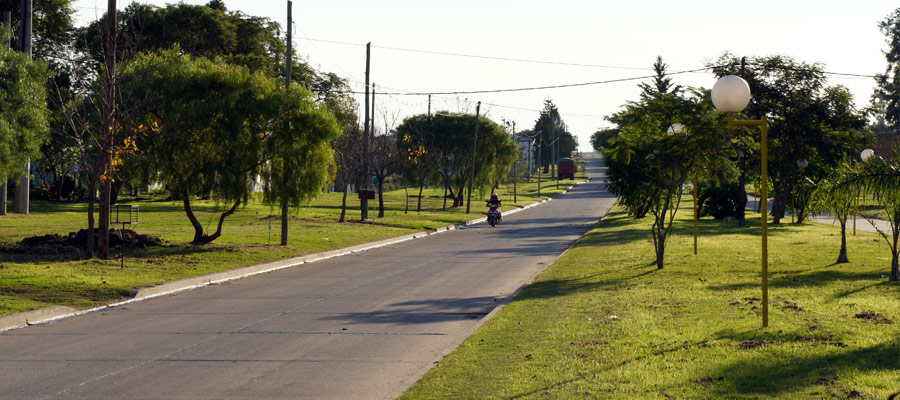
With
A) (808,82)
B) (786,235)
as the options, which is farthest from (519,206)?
(786,235)

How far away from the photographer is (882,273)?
18.4 metres

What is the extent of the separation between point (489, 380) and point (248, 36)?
54069 millimetres

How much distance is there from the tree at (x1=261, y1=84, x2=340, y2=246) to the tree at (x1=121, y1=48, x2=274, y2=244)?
1.03ft

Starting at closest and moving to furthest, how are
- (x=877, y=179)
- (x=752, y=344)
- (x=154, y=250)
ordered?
(x=752, y=344)
(x=877, y=179)
(x=154, y=250)

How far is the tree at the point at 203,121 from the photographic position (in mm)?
23812

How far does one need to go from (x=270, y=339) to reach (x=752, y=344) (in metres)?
6.32

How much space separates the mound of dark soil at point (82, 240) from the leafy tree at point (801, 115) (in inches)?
1106

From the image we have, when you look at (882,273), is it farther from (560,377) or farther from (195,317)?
(195,317)

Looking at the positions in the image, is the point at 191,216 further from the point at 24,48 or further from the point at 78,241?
the point at 24,48

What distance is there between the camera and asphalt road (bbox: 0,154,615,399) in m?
8.68

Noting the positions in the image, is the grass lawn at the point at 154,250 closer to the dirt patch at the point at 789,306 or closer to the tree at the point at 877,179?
the dirt patch at the point at 789,306

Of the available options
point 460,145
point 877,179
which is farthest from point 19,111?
point 460,145

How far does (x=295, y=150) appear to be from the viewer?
25875 millimetres

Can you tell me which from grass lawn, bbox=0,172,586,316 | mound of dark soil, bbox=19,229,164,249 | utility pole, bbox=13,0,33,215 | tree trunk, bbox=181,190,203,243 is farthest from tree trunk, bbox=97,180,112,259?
utility pole, bbox=13,0,33,215
